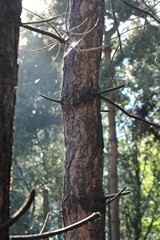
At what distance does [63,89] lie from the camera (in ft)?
12.5

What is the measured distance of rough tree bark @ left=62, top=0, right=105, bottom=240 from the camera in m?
3.55

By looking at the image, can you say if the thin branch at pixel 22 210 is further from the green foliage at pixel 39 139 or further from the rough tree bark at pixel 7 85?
the green foliage at pixel 39 139

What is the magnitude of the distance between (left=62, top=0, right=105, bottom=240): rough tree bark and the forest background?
4.94 feet

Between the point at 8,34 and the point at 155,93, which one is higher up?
the point at 155,93

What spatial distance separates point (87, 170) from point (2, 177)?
6.47 ft

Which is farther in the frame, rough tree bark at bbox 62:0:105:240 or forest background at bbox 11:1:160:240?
forest background at bbox 11:1:160:240

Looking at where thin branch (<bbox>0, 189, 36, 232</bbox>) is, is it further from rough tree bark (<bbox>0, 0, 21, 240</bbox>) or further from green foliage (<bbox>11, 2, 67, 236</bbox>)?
green foliage (<bbox>11, 2, 67, 236</bbox>)

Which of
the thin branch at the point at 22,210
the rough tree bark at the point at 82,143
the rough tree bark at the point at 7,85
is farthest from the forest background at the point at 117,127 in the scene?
the thin branch at the point at 22,210

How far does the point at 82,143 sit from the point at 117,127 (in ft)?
44.5

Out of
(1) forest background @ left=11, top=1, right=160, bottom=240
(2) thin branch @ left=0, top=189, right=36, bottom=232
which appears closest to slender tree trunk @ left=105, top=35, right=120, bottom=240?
(1) forest background @ left=11, top=1, right=160, bottom=240

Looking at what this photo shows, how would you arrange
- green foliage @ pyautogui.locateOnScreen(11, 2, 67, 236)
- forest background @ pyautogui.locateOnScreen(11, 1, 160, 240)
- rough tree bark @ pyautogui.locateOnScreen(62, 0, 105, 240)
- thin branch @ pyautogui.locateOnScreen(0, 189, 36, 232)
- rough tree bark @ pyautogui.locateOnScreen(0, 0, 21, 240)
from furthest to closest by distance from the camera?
green foliage @ pyautogui.locateOnScreen(11, 2, 67, 236)
forest background @ pyautogui.locateOnScreen(11, 1, 160, 240)
rough tree bark @ pyautogui.locateOnScreen(62, 0, 105, 240)
rough tree bark @ pyautogui.locateOnScreen(0, 0, 21, 240)
thin branch @ pyautogui.locateOnScreen(0, 189, 36, 232)

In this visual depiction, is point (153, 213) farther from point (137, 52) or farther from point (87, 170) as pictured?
point (87, 170)

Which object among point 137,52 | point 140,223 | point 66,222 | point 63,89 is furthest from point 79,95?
point 140,223

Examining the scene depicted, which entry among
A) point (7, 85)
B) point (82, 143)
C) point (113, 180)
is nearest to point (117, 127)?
point (113, 180)
